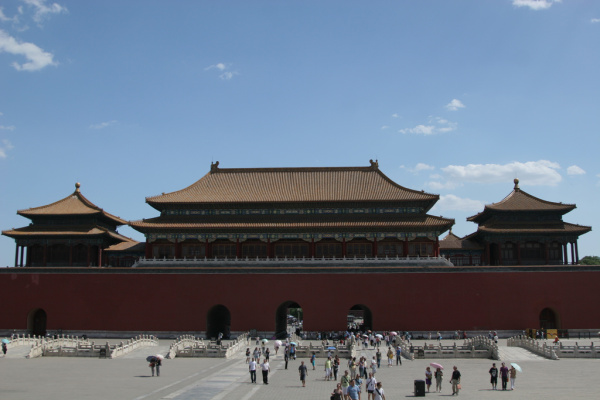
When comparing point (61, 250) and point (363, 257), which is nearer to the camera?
point (363, 257)

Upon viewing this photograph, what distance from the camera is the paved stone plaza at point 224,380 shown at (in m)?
22.4

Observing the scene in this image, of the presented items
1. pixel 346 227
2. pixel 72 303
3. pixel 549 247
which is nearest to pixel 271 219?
pixel 346 227

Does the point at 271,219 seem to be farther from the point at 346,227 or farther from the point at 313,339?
the point at 313,339

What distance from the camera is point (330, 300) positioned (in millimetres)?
43812

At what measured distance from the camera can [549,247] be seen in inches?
1868

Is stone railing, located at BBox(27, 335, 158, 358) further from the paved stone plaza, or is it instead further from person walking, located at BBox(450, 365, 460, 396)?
person walking, located at BBox(450, 365, 460, 396)

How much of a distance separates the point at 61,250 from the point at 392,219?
25.4 meters

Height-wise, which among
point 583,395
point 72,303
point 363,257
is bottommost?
point 583,395

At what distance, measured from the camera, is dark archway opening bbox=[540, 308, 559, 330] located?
43875 mm

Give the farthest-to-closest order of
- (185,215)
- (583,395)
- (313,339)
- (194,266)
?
1. (185,215)
2. (194,266)
3. (313,339)
4. (583,395)

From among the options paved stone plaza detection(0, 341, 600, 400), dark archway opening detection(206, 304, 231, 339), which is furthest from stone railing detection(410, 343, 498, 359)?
dark archway opening detection(206, 304, 231, 339)

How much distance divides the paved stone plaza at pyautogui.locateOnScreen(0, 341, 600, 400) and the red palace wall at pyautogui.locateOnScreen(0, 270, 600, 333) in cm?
913

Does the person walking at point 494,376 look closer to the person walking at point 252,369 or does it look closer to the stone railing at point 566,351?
the person walking at point 252,369

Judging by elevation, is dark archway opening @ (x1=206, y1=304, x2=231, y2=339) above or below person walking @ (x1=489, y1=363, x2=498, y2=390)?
above
